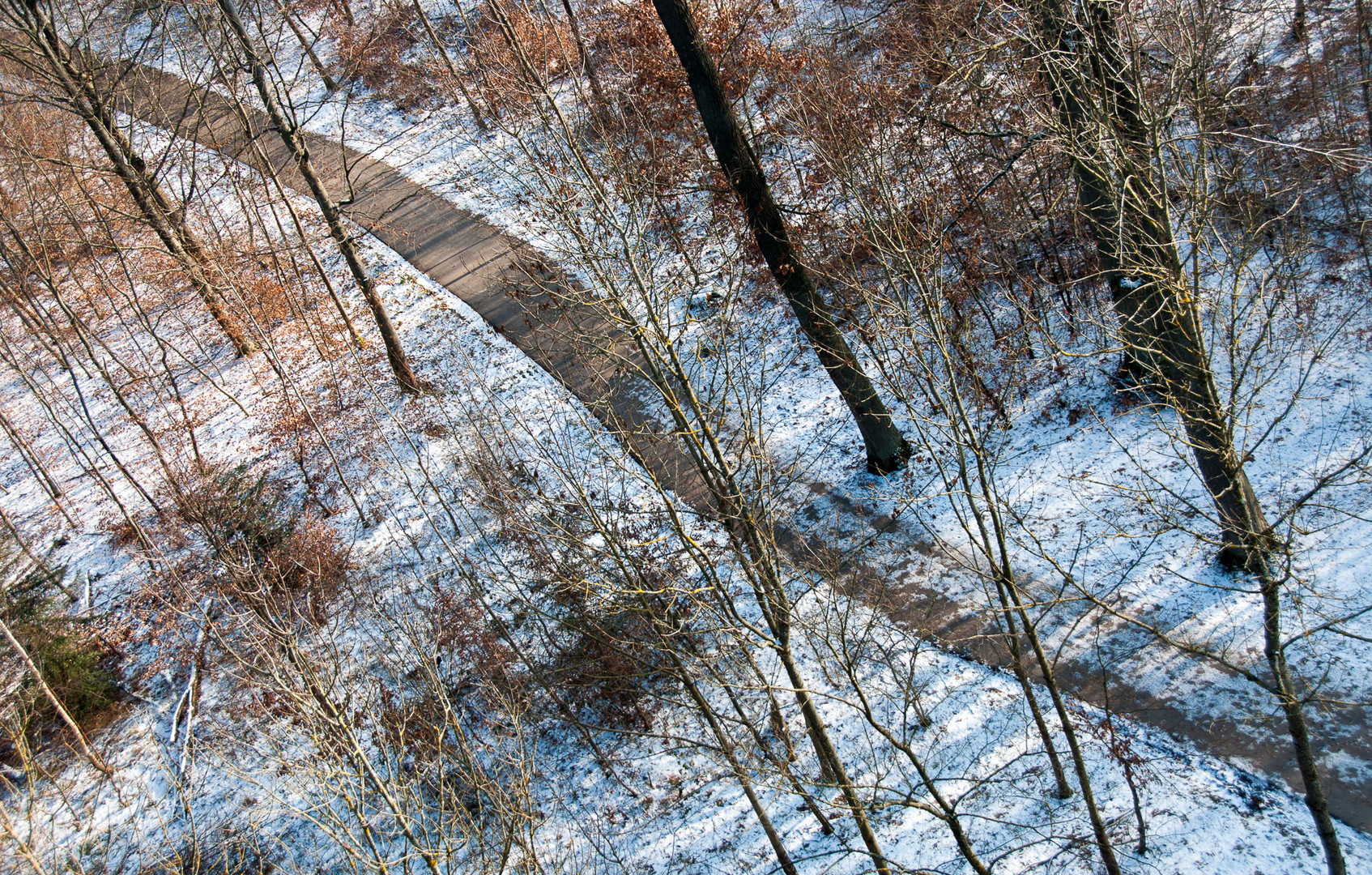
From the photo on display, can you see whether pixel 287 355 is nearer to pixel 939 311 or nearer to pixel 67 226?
pixel 67 226

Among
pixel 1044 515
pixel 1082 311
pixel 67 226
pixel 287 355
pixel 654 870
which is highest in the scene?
pixel 67 226

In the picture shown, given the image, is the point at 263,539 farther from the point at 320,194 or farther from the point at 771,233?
the point at 771,233

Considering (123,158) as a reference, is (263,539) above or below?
below

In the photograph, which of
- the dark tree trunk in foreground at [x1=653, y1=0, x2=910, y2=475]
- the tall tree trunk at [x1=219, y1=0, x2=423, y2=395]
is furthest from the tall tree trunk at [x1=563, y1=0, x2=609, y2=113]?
the tall tree trunk at [x1=219, y1=0, x2=423, y2=395]

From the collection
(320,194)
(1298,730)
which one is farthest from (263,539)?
(1298,730)

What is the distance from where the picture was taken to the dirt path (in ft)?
28.4

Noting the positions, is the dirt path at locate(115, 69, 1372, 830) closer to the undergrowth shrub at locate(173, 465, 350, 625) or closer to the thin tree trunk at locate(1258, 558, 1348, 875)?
the thin tree trunk at locate(1258, 558, 1348, 875)

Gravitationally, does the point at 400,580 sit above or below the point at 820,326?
below

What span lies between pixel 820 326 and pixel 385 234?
43.5 ft

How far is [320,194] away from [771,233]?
8.85 meters

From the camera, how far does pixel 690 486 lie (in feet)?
44.4

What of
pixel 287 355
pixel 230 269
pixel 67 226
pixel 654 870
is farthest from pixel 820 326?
pixel 67 226

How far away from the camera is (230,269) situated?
1853cm

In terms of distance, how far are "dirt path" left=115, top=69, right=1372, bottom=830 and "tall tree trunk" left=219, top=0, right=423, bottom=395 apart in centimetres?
51
